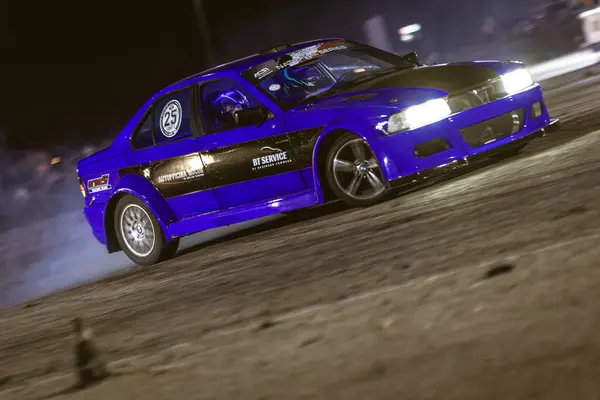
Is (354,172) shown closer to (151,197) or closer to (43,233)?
(151,197)

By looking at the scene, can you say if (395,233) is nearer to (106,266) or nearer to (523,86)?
(523,86)

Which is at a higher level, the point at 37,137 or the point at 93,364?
the point at 37,137

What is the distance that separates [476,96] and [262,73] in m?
1.90

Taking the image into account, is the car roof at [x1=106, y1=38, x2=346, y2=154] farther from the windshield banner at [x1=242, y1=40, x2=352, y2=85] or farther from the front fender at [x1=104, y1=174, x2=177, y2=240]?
the front fender at [x1=104, y1=174, x2=177, y2=240]

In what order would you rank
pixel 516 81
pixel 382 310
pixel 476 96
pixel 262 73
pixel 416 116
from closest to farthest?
pixel 382 310 < pixel 416 116 < pixel 476 96 < pixel 516 81 < pixel 262 73

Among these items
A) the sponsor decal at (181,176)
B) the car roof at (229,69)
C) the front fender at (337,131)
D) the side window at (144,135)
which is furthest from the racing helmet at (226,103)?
the front fender at (337,131)

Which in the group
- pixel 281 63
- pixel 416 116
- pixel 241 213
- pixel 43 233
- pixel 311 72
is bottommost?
pixel 241 213

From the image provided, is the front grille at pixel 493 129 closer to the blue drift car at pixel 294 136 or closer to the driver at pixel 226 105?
the blue drift car at pixel 294 136

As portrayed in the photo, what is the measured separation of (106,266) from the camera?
10188 millimetres

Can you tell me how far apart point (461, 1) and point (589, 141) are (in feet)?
115

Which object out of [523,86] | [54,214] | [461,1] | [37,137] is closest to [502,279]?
[523,86]

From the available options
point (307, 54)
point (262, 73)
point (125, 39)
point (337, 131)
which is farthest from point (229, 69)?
point (125, 39)

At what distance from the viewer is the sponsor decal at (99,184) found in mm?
9062

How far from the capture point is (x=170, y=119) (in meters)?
8.69
